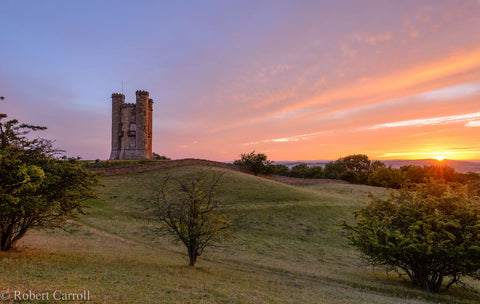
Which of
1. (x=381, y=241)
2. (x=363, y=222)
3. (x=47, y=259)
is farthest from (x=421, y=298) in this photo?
(x=47, y=259)

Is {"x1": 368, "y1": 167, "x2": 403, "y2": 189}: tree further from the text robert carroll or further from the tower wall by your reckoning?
the text robert carroll

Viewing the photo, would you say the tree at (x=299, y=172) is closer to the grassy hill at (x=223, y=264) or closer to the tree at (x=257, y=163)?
the tree at (x=257, y=163)

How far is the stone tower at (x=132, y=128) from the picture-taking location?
66.4 metres

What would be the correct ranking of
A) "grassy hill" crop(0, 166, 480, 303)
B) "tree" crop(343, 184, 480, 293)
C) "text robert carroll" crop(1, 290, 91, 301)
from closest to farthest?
"text robert carroll" crop(1, 290, 91, 301), "grassy hill" crop(0, 166, 480, 303), "tree" crop(343, 184, 480, 293)

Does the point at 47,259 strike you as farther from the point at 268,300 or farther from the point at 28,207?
the point at 268,300

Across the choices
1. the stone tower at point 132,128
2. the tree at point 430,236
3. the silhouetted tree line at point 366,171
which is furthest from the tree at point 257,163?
the tree at point 430,236

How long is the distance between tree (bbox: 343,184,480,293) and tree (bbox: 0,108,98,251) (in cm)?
1669

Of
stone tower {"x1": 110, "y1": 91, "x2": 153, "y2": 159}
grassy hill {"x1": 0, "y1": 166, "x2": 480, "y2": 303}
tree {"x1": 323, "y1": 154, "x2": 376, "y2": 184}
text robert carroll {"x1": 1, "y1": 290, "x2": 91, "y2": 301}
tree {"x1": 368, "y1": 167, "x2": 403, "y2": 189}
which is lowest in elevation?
grassy hill {"x1": 0, "y1": 166, "x2": 480, "y2": 303}

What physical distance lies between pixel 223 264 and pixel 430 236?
11.8 m

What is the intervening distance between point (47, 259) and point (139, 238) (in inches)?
400

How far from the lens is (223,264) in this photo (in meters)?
17.1

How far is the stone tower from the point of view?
218 feet

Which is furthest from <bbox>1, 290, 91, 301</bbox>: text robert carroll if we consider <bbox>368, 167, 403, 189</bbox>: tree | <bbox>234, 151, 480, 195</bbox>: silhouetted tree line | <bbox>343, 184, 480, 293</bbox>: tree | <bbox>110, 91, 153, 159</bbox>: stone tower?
<bbox>368, 167, 403, 189</bbox>: tree

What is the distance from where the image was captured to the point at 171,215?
1523cm
